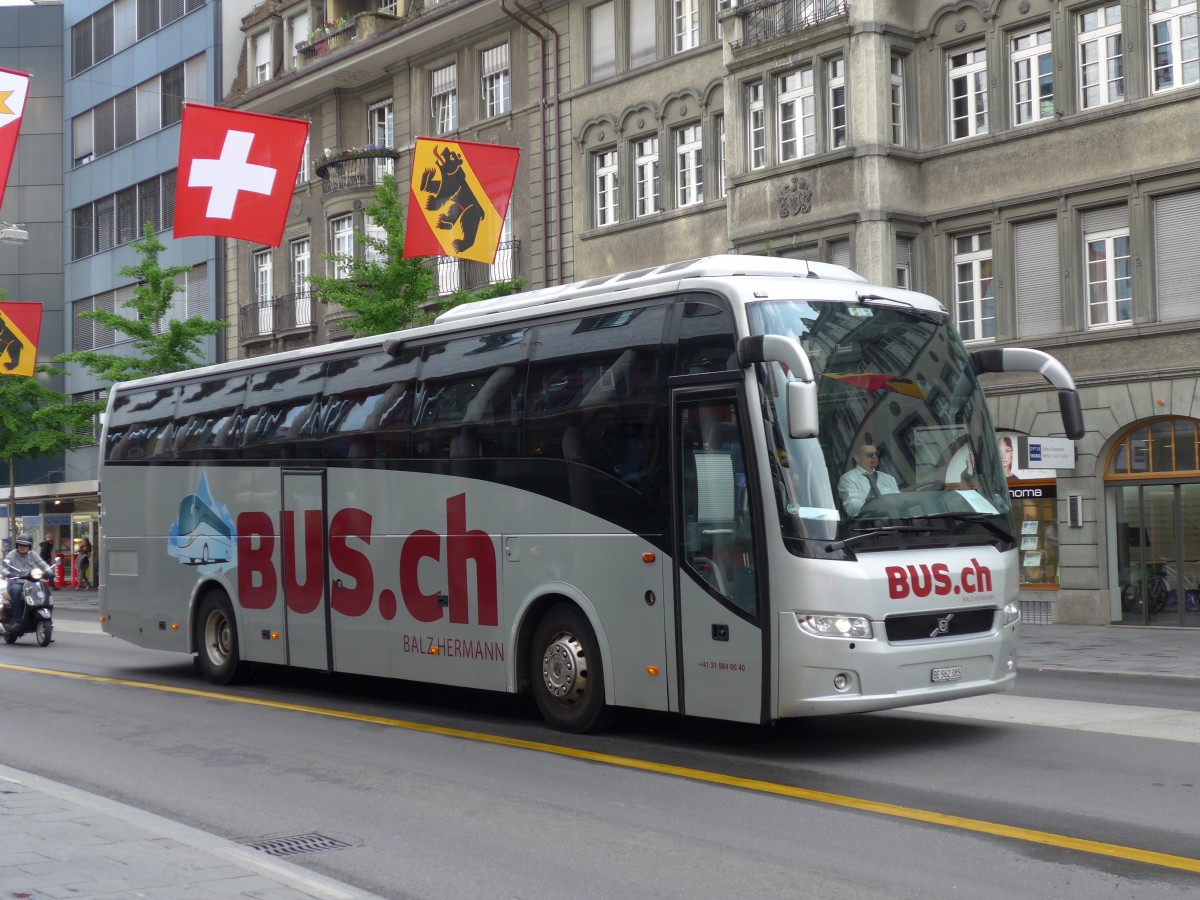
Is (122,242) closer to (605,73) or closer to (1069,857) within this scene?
(605,73)

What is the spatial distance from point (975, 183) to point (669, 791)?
1978 cm

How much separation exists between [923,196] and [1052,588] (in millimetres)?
7168

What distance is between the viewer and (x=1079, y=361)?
25.1 m

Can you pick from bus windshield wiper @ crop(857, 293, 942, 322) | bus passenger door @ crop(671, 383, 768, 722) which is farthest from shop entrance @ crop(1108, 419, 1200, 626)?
bus passenger door @ crop(671, 383, 768, 722)

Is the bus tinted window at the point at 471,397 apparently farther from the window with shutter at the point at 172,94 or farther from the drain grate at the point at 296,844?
the window with shutter at the point at 172,94

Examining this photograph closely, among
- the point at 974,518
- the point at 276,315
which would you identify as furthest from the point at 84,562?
the point at 974,518

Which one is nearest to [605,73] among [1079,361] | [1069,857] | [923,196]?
[923,196]

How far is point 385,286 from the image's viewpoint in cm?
2777

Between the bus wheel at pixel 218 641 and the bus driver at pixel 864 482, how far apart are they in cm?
818

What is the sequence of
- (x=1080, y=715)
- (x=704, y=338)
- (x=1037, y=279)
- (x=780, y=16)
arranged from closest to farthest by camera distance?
(x=704, y=338) < (x=1080, y=715) < (x=1037, y=279) < (x=780, y=16)

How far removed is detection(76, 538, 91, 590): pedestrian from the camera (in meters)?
50.6

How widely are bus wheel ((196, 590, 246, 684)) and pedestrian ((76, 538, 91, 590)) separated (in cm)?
3588

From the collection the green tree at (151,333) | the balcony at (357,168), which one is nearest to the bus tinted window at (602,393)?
the green tree at (151,333)

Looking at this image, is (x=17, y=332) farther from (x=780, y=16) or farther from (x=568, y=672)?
(x=568, y=672)
